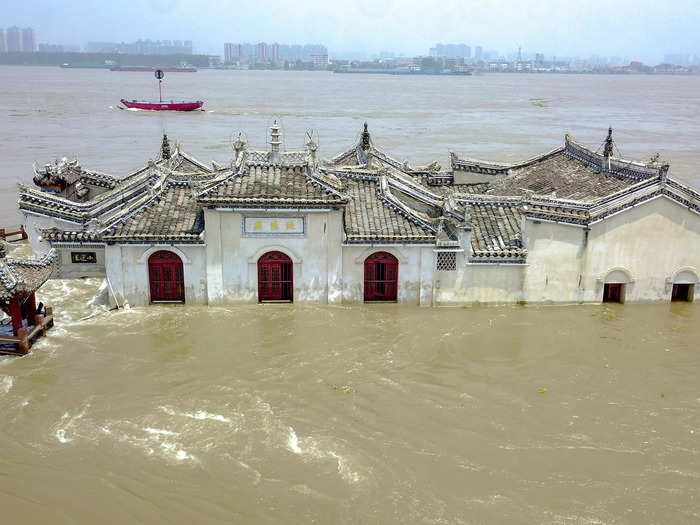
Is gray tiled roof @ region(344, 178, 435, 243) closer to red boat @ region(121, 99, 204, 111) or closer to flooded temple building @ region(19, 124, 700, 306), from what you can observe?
flooded temple building @ region(19, 124, 700, 306)

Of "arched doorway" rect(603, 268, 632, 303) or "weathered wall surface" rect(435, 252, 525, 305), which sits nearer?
"weathered wall surface" rect(435, 252, 525, 305)

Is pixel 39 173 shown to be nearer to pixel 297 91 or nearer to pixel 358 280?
pixel 358 280

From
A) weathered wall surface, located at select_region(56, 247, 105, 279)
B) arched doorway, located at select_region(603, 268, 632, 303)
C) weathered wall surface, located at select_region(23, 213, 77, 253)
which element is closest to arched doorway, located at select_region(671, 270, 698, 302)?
arched doorway, located at select_region(603, 268, 632, 303)

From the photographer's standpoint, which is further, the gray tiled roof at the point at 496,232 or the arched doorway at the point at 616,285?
the arched doorway at the point at 616,285

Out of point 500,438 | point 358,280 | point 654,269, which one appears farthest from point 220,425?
point 654,269

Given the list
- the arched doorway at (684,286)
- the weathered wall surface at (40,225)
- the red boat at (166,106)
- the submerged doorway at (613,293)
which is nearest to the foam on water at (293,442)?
the submerged doorway at (613,293)

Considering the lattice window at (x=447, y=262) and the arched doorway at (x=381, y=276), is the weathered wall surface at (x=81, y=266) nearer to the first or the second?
the arched doorway at (x=381, y=276)

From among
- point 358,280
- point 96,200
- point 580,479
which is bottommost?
point 580,479
